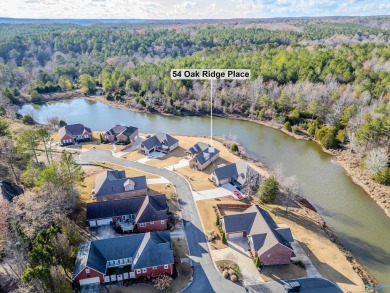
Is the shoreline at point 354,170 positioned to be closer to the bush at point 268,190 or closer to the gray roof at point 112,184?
the bush at point 268,190

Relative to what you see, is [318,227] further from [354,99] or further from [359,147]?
[354,99]

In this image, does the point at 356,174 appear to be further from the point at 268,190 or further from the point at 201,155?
the point at 201,155

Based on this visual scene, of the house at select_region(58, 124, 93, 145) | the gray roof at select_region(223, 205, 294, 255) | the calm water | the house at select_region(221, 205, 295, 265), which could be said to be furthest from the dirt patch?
the house at select_region(58, 124, 93, 145)

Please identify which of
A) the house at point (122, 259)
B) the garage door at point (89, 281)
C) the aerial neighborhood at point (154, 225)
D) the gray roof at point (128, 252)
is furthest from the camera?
the aerial neighborhood at point (154, 225)

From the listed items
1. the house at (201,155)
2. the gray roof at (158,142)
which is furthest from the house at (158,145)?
the house at (201,155)

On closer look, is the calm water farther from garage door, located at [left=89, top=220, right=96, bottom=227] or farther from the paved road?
garage door, located at [left=89, top=220, right=96, bottom=227]
